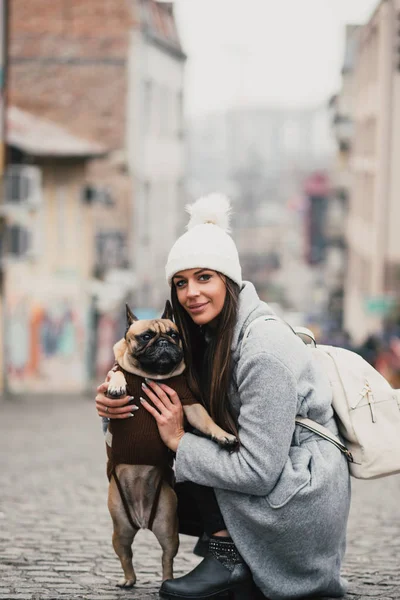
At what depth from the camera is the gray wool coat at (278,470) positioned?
465 centimetres

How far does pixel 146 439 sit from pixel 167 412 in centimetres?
17

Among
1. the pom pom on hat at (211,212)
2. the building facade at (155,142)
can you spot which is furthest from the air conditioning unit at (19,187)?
the pom pom on hat at (211,212)

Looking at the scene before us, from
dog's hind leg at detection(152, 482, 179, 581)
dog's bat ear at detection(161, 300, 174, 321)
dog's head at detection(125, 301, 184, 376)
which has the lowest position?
dog's hind leg at detection(152, 482, 179, 581)

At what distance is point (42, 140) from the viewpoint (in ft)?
112

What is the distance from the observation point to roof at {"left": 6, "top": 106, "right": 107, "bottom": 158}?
108 ft

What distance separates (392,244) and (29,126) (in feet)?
42.6

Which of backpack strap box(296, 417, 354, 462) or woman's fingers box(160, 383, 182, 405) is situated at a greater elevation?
woman's fingers box(160, 383, 182, 405)

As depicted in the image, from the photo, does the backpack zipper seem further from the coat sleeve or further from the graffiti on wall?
the graffiti on wall

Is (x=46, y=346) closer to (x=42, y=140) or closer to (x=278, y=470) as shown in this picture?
(x=42, y=140)

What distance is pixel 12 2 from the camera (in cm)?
4159

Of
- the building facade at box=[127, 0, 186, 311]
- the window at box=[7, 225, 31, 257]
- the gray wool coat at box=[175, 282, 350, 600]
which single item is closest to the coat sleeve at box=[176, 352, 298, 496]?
the gray wool coat at box=[175, 282, 350, 600]

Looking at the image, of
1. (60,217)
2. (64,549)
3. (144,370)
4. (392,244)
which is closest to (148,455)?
(144,370)

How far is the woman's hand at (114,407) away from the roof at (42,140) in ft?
90.3

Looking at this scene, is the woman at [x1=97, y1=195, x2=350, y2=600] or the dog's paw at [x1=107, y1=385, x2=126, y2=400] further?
the dog's paw at [x1=107, y1=385, x2=126, y2=400]
